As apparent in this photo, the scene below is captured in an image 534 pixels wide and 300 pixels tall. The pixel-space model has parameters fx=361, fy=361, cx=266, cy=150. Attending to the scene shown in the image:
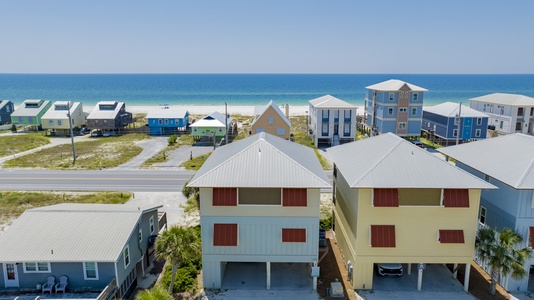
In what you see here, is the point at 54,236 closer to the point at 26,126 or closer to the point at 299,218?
the point at 299,218

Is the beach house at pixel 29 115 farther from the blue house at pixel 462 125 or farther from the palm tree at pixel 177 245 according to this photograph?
the blue house at pixel 462 125

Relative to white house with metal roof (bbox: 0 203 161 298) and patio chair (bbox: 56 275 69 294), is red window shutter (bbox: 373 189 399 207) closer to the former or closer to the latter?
white house with metal roof (bbox: 0 203 161 298)

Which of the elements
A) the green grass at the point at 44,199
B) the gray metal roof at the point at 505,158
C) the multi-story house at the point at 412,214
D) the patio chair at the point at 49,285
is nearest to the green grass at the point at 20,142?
the green grass at the point at 44,199

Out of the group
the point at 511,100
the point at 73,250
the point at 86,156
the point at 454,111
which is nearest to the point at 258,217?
the point at 73,250

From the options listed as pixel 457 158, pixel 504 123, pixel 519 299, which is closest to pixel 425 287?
pixel 519 299

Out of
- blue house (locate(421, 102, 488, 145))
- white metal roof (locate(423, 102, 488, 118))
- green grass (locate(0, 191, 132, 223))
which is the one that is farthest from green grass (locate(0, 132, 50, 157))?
white metal roof (locate(423, 102, 488, 118))

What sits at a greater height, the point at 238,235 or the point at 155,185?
the point at 238,235
